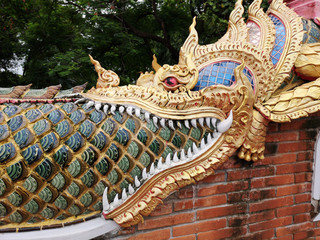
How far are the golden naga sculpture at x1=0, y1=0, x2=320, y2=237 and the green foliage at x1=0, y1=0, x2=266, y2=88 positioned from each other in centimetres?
330

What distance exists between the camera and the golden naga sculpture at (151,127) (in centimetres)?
128

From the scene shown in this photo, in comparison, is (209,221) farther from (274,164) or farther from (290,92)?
(290,92)

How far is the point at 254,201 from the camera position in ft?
5.92

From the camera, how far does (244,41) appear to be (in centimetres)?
164

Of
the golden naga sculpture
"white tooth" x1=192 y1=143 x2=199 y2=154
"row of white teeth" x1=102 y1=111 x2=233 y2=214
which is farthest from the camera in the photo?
"white tooth" x1=192 y1=143 x2=199 y2=154

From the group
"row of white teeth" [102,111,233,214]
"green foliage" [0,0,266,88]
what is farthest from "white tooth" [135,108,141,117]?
"green foliage" [0,0,266,88]

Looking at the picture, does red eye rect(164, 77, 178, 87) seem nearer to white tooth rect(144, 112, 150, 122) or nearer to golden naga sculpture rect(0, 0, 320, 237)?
golden naga sculpture rect(0, 0, 320, 237)

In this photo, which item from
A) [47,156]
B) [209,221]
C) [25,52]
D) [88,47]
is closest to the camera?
[47,156]

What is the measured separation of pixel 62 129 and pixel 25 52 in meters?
5.86

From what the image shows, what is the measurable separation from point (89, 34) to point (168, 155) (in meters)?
4.73

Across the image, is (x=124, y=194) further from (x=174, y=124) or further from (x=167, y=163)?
(x=174, y=124)

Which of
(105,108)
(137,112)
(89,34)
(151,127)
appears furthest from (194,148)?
(89,34)

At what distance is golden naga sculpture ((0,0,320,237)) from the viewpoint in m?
1.28

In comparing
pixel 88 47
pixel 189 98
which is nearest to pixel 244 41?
pixel 189 98
